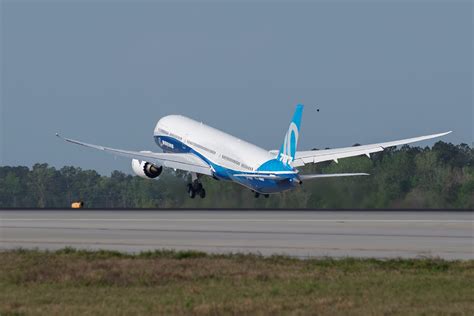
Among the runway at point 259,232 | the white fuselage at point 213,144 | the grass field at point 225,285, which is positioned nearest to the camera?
the grass field at point 225,285

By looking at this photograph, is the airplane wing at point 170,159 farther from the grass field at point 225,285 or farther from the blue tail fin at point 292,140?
the grass field at point 225,285

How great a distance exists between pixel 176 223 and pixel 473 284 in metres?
32.0

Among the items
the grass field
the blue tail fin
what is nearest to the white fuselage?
the blue tail fin

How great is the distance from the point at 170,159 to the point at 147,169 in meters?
2.11

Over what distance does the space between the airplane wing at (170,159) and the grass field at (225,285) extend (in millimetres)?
52615

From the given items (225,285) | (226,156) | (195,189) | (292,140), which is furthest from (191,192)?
(225,285)

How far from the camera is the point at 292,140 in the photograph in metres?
77.8

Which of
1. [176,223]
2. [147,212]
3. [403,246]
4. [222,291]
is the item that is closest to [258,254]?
[403,246]

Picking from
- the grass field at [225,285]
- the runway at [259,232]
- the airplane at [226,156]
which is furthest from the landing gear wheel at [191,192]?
the grass field at [225,285]

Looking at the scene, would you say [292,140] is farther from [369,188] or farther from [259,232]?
[259,232]

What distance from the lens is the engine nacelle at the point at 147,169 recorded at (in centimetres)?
9131

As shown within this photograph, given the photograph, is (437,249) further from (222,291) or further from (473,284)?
(222,291)

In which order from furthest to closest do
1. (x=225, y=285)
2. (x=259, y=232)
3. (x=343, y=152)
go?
(x=343, y=152), (x=259, y=232), (x=225, y=285)

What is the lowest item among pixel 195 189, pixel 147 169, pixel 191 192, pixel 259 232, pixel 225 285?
pixel 225 285
